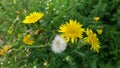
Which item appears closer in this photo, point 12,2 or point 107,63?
point 107,63

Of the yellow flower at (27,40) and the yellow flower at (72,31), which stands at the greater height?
the yellow flower at (72,31)

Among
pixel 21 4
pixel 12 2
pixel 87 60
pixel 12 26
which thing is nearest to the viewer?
pixel 87 60

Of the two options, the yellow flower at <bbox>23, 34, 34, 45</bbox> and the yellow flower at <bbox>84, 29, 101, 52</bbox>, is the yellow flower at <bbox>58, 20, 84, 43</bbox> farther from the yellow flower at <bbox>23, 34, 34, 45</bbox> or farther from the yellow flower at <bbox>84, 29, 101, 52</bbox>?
the yellow flower at <bbox>23, 34, 34, 45</bbox>

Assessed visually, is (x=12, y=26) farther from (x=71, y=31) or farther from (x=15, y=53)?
(x=71, y=31)

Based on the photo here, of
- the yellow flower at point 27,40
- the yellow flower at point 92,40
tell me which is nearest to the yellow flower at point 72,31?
the yellow flower at point 92,40

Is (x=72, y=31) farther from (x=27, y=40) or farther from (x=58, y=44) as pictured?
(x=27, y=40)

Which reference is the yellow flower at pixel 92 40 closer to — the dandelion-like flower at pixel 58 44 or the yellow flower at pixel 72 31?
the yellow flower at pixel 72 31

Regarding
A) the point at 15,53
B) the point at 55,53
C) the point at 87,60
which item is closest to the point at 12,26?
the point at 15,53
